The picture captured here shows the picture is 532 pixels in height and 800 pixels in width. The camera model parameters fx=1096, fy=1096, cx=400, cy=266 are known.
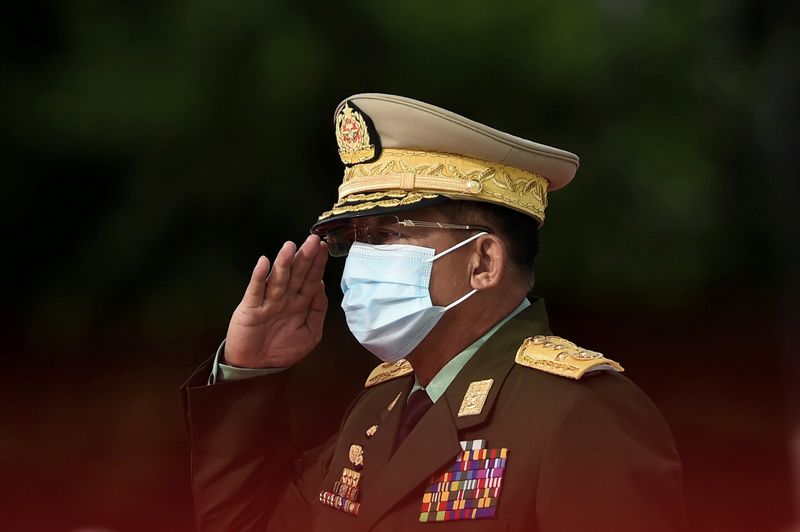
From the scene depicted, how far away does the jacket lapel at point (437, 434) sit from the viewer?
223 centimetres

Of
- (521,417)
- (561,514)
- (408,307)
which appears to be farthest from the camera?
(408,307)

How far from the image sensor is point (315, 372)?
3746mm

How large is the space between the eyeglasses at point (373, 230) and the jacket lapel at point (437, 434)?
250mm

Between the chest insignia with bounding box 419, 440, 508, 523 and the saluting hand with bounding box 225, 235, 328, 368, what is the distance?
2.16ft

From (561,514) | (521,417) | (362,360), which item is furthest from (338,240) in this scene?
(362,360)

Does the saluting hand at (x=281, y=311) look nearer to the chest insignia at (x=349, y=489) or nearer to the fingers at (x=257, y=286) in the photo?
the fingers at (x=257, y=286)

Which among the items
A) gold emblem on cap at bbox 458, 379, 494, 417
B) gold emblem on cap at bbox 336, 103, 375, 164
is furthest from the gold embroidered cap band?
gold emblem on cap at bbox 458, 379, 494, 417

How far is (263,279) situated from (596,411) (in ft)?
2.99

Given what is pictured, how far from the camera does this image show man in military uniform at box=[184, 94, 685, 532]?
208 centimetres

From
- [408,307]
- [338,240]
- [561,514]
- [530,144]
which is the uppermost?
[530,144]

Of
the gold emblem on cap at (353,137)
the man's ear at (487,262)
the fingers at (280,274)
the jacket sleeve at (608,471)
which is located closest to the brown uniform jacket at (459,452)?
the jacket sleeve at (608,471)

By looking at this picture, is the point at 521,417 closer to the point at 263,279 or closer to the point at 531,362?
the point at 531,362

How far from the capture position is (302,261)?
104 inches

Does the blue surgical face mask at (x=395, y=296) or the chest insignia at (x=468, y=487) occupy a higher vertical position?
the blue surgical face mask at (x=395, y=296)
